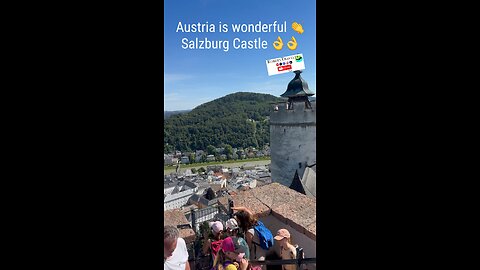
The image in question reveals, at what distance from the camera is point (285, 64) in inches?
77.7

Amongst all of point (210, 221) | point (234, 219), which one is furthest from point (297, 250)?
point (210, 221)

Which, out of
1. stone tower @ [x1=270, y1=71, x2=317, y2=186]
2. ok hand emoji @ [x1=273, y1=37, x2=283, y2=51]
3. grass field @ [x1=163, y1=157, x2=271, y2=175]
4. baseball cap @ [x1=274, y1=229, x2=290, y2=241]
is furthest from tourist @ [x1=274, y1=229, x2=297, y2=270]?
ok hand emoji @ [x1=273, y1=37, x2=283, y2=51]

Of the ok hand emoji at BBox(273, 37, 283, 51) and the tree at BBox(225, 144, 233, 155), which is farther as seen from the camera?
the tree at BBox(225, 144, 233, 155)

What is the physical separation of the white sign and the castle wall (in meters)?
0.25

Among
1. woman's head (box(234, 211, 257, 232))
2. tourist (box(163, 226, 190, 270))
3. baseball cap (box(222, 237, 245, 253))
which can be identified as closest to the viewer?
tourist (box(163, 226, 190, 270))

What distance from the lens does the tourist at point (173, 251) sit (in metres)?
1.85

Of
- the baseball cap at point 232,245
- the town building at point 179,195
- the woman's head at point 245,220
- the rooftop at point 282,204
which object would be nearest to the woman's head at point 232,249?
the baseball cap at point 232,245

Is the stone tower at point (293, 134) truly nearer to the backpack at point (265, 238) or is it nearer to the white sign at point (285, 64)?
the white sign at point (285, 64)

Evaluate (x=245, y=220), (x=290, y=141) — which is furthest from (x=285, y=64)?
(x=245, y=220)

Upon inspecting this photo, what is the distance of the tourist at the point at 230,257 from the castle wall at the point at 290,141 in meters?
0.52

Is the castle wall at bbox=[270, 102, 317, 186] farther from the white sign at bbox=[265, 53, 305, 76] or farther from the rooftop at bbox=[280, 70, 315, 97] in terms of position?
the white sign at bbox=[265, 53, 305, 76]

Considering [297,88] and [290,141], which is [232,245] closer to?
[290,141]

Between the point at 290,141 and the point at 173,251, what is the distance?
1007 millimetres

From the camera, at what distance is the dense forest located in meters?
2.03
